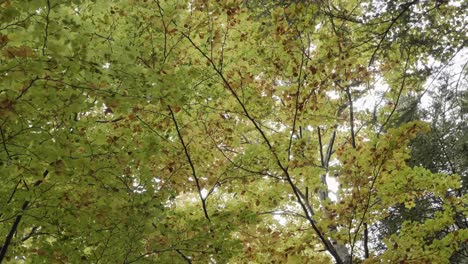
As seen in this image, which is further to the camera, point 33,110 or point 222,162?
point 222,162

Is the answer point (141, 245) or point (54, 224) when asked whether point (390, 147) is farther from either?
point (54, 224)

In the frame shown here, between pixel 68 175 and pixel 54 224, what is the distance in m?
0.89

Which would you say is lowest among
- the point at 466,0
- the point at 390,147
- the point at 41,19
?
the point at 41,19

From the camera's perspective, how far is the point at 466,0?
415 centimetres

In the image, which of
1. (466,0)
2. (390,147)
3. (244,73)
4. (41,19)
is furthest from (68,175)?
(466,0)

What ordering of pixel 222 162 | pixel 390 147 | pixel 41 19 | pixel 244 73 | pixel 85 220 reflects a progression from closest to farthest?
pixel 41 19, pixel 85 220, pixel 390 147, pixel 244 73, pixel 222 162

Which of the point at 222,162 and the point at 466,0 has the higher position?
the point at 466,0

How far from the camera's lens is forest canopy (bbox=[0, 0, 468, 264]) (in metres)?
2.71

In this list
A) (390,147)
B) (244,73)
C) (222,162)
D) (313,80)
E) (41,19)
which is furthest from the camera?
(222,162)

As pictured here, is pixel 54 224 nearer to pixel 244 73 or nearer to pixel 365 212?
pixel 244 73

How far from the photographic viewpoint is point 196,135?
4273 millimetres

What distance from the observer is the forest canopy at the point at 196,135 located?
2.71m

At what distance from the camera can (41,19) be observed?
2443 millimetres

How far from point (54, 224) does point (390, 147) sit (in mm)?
3015
